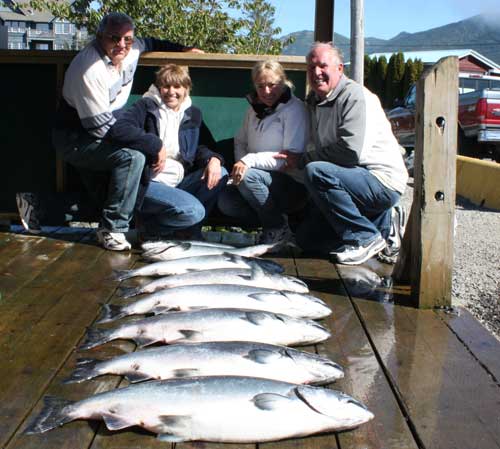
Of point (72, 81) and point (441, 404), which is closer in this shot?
point (441, 404)

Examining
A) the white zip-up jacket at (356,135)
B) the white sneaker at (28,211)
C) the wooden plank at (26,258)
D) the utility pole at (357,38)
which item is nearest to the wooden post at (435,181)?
the white zip-up jacket at (356,135)

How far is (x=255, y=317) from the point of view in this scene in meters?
3.65

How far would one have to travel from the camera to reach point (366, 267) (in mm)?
5293

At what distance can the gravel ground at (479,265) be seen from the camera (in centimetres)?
630

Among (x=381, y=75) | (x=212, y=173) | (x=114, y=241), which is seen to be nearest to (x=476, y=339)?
(x=212, y=173)

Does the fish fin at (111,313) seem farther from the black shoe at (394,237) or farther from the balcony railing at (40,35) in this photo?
the balcony railing at (40,35)

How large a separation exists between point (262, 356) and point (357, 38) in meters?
6.53

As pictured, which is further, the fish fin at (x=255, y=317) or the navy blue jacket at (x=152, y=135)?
the navy blue jacket at (x=152, y=135)

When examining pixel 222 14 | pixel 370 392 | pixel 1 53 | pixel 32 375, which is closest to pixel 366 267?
pixel 370 392

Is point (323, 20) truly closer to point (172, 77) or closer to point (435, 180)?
point (172, 77)

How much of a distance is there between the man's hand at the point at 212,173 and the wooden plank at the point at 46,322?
86 centimetres

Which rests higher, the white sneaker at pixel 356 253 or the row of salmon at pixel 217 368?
the white sneaker at pixel 356 253

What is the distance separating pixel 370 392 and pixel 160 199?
283 cm

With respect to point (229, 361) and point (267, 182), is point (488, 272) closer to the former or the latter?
point (267, 182)
